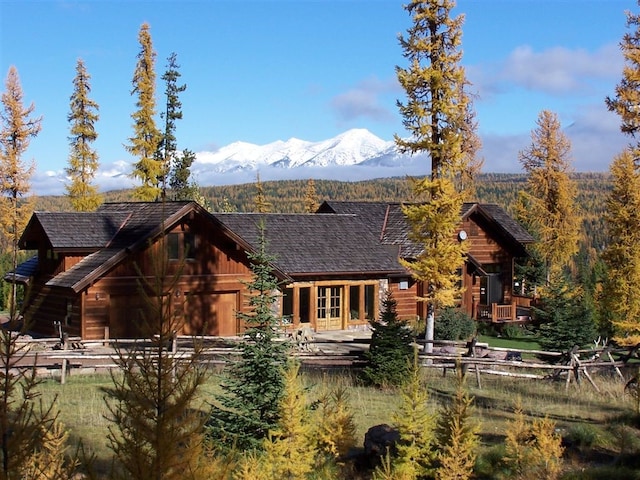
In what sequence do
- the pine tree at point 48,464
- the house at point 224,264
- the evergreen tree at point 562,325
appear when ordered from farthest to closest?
1. the house at point 224,264
2. the evergreen tree at point 562,325
3. the pine tree at point 48,464

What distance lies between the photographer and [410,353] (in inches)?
867

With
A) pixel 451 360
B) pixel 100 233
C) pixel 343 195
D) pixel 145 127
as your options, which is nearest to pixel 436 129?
pixel 451 360

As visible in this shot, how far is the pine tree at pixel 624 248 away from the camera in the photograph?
33.5 metres

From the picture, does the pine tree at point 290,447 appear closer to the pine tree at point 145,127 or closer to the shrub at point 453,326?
the shrub at point 453,326

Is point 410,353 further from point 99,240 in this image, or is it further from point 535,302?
point 535,302

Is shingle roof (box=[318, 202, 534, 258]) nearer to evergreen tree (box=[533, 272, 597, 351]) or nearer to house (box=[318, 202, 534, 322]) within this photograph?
house (box=[318, 202, 534, 322])

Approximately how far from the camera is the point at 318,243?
3634cm

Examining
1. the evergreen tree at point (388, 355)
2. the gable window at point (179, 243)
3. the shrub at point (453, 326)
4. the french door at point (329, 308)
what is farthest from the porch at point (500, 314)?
the evergreen tree at point (388, 355)

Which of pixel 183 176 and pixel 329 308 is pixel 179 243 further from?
pixel 183 176

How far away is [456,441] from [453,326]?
23666 mm

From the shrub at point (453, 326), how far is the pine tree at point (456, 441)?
851 inches

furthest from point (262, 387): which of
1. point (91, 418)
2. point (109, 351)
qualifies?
point (109, 351)

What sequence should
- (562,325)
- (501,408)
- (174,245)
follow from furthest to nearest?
(174,245) < (562,325) < (501,408)

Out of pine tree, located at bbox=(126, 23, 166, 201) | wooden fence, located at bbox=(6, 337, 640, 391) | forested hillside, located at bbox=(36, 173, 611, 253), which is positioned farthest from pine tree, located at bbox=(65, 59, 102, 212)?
forested hillside, located at bbox=(36, 173, 611, 253)
